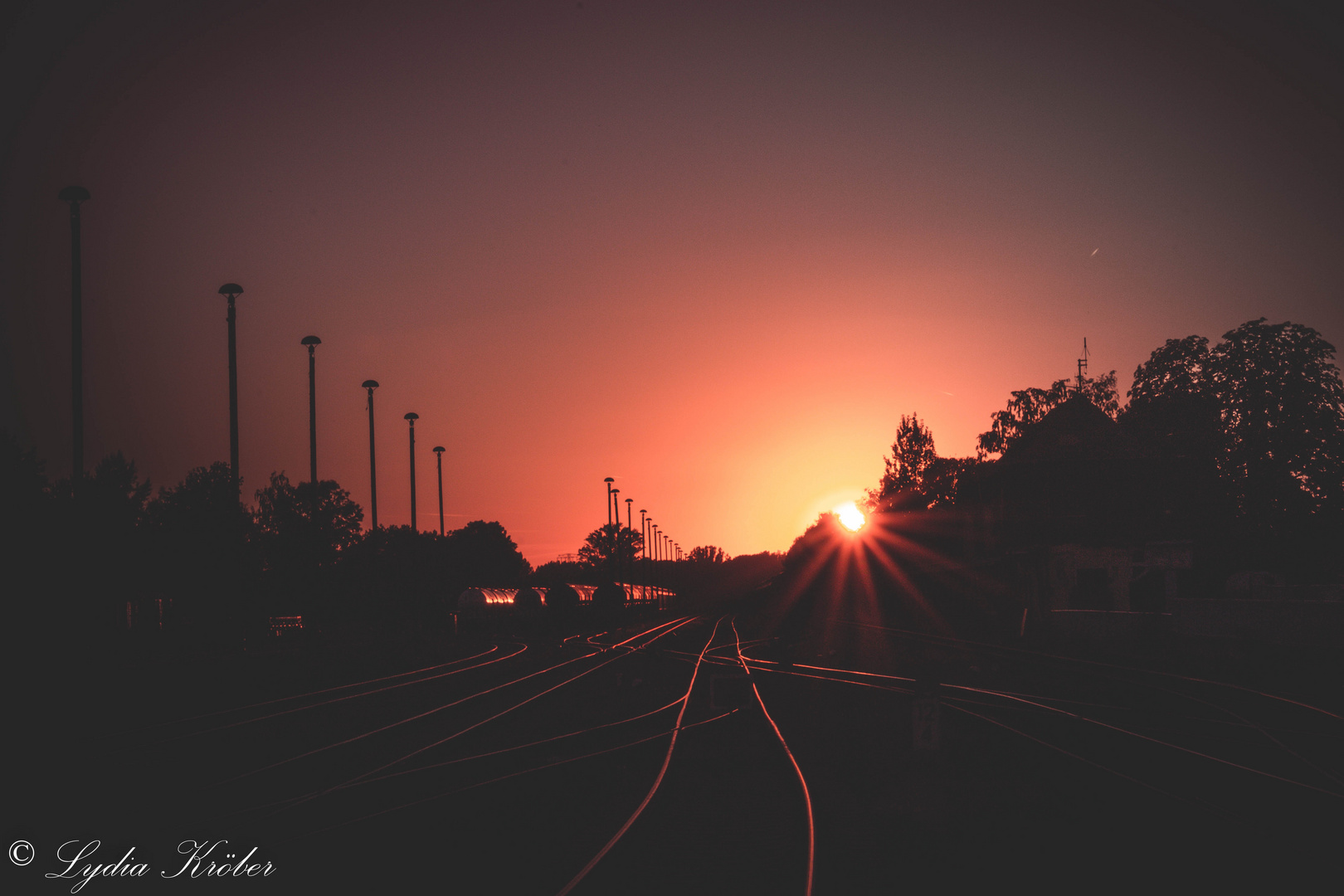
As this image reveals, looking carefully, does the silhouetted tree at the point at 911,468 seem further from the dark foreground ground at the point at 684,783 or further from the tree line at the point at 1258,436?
the dark foreground ground at the point at 684,783

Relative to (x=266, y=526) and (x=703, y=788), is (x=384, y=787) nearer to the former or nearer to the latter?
(x=703, y=788)

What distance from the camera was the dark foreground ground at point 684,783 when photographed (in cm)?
762

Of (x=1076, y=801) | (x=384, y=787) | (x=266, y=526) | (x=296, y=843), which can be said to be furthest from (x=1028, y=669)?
(x=266, y=526)

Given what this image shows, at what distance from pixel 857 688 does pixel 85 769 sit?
1581 cm

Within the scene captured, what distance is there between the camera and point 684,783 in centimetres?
1115

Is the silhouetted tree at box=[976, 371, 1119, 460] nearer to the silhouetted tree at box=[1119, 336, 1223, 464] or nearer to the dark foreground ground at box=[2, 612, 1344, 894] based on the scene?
the silhouetted tree at box=[1119, 336, 1223, 464]

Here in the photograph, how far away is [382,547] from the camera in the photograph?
69.1 m

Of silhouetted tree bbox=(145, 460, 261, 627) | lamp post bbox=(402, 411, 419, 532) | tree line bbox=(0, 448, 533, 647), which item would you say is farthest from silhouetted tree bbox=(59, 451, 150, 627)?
lamp post bbox=(402, 411, 419, 532)

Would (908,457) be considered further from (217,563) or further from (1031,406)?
(217,563)

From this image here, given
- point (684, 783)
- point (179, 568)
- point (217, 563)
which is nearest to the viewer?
point (684, 783)

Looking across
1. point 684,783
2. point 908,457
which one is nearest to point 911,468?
point 908,457

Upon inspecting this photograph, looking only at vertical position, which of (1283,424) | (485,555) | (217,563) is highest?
(1283,424)

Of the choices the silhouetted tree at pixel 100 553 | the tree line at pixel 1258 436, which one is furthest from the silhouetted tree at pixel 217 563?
the tree line at pixel 1258 436

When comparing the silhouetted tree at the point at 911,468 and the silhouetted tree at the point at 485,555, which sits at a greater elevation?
the silhouetted tree at the point at 911,468
